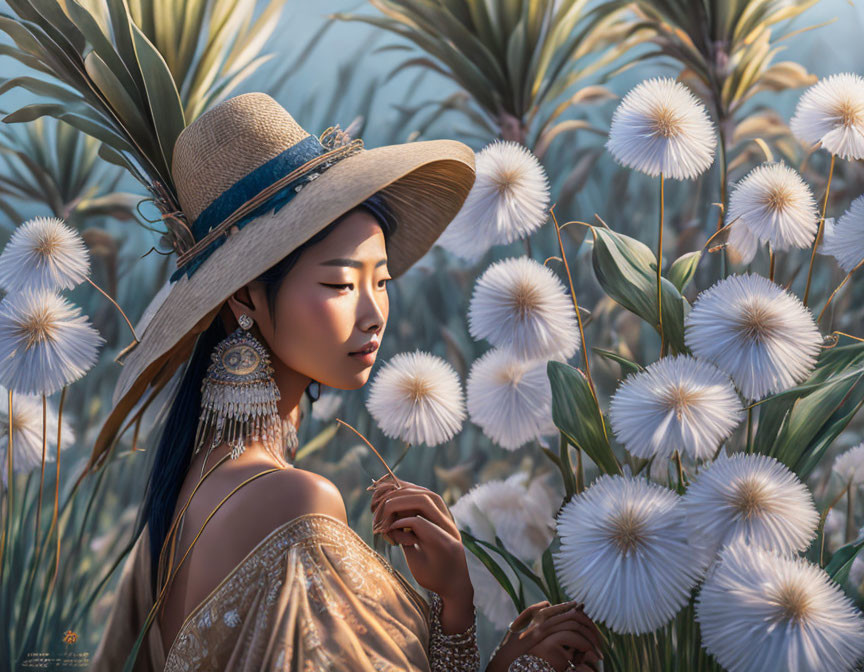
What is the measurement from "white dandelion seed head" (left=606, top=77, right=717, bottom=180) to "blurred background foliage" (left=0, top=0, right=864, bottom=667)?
0.33 m

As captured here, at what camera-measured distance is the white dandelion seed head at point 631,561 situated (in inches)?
31.1

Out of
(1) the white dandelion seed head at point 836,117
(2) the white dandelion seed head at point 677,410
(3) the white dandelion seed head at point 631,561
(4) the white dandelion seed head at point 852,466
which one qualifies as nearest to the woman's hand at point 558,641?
(3) the white dandelion seed head at point 631,561

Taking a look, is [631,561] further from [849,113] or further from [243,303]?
[849,113]

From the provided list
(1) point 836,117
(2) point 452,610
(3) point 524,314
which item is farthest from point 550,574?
(1) point 836,117

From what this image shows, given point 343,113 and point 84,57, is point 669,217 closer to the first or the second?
point 343,113

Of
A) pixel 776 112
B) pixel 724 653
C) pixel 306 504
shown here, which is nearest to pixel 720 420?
pixel 724 653

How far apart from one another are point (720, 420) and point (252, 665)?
509mm

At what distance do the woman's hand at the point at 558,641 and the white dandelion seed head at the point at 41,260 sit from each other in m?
0.78

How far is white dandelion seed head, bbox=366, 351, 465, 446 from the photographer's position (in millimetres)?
1080

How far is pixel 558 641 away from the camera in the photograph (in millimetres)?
925

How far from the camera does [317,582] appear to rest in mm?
768

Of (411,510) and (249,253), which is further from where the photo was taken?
(411,510)

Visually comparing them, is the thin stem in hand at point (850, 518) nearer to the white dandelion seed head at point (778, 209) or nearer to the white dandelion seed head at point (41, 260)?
the white dandelion seed head at point (778, 209)

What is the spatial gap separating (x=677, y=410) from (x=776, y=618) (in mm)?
210
